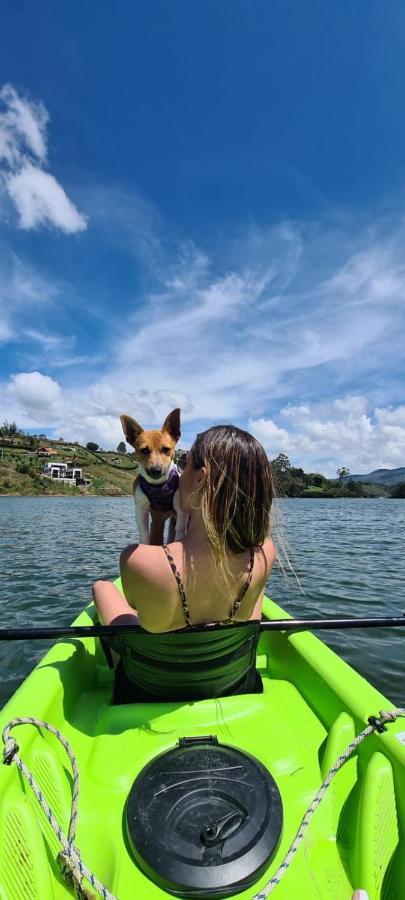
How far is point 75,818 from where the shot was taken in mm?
1893

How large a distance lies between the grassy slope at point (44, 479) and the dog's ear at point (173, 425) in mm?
82701

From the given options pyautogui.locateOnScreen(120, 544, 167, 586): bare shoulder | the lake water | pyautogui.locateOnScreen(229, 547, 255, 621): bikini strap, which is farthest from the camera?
the lake water

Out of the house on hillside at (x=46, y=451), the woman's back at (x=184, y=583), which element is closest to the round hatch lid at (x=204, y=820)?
the woman's back at (x=184, y=583)

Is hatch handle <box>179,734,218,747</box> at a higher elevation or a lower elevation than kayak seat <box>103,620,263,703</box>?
lower

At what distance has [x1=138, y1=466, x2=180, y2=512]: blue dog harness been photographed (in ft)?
14.4

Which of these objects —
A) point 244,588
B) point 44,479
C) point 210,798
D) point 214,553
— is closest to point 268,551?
point 244,588

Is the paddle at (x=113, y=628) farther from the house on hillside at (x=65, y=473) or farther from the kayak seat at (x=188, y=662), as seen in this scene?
the house on hillside at (x=65, y=473)

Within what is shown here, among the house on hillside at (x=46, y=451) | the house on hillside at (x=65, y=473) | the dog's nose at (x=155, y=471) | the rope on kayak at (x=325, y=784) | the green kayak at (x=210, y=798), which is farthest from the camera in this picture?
the house on hillside at (x=46, y=451)

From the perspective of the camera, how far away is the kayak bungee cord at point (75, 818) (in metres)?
1.57

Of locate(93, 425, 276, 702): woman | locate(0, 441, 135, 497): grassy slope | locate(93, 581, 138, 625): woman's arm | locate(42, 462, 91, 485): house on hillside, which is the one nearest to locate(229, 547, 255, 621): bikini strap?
locate(93, 425, 276, 702): woman

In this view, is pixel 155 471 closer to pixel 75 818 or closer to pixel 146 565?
pixel 146 565

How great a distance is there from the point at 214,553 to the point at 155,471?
2.29 m

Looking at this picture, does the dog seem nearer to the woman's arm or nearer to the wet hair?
the woman's arm

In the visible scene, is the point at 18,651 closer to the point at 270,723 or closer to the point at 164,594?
the point at 270,723
